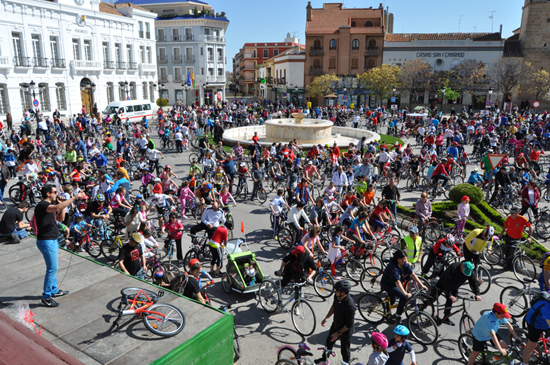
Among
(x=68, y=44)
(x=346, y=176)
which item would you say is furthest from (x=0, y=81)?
(x=346, y=176)

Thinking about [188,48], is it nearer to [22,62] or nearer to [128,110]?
[128,110]

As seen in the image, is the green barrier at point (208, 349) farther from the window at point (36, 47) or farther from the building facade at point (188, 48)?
the building facade at point (188, 48)

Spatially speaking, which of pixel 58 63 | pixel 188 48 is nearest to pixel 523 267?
pixel 58 63

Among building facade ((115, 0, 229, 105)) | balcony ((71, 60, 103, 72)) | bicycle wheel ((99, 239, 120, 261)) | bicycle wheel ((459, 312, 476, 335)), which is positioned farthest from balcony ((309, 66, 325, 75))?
bicycle wheel ((459, 312, 476, 335))

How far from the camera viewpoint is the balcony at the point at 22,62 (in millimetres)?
33781

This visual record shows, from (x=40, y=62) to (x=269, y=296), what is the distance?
3710 cm

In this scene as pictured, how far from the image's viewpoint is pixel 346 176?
49.0 feet

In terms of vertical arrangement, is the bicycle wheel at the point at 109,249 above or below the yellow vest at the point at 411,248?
below

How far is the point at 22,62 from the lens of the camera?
3450 cm

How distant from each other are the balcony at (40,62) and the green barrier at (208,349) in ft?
125

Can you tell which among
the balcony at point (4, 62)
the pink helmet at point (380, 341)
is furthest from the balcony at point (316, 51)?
the pink helmet at point (380, 341)

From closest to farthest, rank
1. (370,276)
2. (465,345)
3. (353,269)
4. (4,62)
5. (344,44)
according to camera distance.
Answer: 1. (465,345)
2. (370,276)
3. (353,269)
4. (4,62)
5. (344,44)

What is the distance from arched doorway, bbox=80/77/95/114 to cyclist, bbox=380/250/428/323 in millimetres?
41123

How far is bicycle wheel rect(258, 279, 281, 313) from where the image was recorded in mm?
8016
